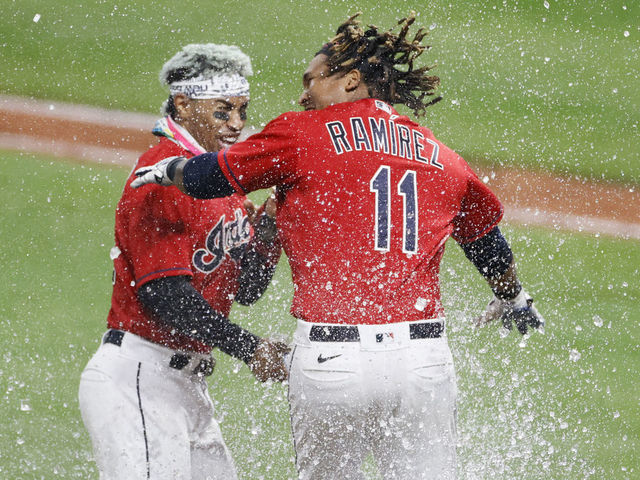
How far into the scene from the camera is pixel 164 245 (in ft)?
12.1

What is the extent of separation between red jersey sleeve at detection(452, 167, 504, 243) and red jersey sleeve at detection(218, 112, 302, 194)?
0.70m

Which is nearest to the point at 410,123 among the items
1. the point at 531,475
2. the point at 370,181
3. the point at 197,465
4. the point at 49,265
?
the point at 370,181

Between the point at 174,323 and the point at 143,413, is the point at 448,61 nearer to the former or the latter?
the point at 174,323

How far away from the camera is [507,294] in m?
4.25

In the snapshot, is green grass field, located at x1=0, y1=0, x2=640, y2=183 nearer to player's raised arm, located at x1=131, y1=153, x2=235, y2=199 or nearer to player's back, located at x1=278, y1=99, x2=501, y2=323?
player's raised arm, located at x1=131, y1=153, x2=235, y2=199

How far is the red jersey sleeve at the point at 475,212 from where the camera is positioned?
372cm

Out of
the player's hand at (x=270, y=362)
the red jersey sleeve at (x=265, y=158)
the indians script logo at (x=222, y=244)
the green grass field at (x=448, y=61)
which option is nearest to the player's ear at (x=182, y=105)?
the indians script logo at (x=222, y=244)

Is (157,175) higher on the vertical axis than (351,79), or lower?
lower

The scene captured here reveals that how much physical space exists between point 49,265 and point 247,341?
3675 millimetres

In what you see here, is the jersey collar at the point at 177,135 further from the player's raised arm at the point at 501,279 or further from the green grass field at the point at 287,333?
the green grass field at the point at 287,333

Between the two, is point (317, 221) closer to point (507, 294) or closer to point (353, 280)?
point (353, 280)

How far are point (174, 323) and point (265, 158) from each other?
72 centimetres

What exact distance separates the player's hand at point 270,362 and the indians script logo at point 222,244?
1.49ft

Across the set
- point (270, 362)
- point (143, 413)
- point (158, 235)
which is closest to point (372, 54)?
point (158, 235)
